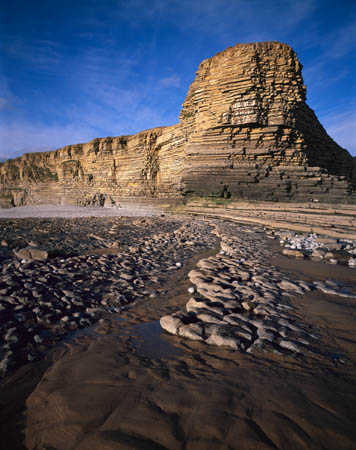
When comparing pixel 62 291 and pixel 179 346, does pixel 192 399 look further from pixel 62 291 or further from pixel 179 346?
pixel 62 291

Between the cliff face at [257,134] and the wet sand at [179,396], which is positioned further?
the cliff face at [257,134]

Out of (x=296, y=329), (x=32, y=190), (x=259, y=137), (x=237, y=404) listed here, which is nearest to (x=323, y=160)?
(x=259, y=137)

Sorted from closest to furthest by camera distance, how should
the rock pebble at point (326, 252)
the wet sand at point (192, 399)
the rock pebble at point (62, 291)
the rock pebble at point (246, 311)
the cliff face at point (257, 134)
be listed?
the wet sand at point (192, 399) < the rock pebble at point (246, 311) < the rock pebble at point (62, 291) < the rock pebble at point (326, 252) < the cliff face at point (257, 134)

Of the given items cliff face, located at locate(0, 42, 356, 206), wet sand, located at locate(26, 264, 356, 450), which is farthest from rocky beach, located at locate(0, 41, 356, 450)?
cliff face, located at locate(0, 42, 356, 206)

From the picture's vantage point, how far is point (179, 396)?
1.46 metres

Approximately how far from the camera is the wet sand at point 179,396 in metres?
1.16

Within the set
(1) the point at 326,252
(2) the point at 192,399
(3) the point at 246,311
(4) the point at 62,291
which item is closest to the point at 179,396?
(2) the point at 192,399

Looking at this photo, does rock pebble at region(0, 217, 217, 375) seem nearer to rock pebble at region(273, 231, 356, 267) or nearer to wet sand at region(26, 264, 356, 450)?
wet sand at region(26, 264, 356, 450)

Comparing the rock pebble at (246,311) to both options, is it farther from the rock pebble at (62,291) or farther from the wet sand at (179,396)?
the rock pebble at (62,291)

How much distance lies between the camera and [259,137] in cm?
1577

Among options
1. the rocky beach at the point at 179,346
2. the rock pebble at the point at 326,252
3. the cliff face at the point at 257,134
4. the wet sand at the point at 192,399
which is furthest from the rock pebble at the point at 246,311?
the cliff face at the point at 257,134

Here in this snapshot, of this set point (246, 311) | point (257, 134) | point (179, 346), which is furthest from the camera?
point (257, 134)

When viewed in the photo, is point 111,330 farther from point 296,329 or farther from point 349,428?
point 349,428

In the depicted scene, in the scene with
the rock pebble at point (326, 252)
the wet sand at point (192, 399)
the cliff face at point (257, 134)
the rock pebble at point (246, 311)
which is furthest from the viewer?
the cliff face at point (257, 134)
